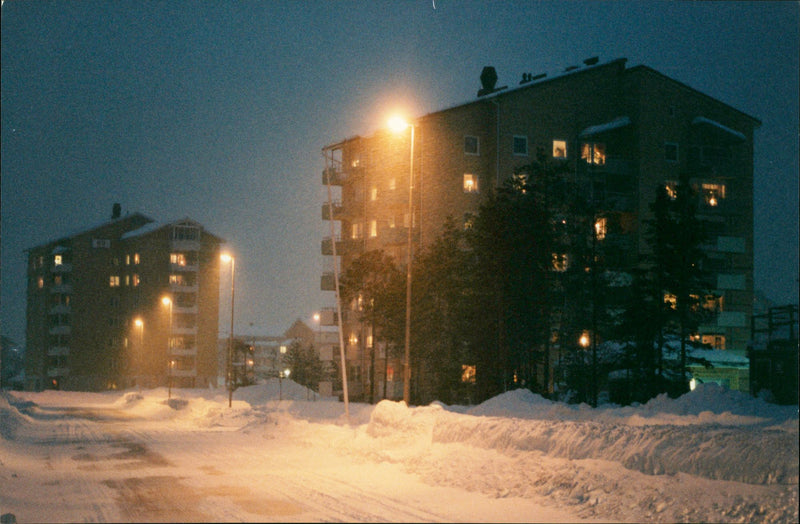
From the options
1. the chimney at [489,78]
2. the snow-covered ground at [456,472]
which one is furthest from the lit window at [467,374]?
the chimney at [489,78]

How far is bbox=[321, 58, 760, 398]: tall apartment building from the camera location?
57969mm

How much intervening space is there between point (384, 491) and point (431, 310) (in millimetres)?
32219

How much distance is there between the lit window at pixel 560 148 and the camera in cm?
5962

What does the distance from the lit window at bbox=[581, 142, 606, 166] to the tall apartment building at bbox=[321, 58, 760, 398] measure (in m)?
0.09

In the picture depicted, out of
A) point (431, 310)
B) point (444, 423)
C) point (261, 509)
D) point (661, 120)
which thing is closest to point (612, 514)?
point (261, 509)

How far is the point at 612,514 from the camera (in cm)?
1291

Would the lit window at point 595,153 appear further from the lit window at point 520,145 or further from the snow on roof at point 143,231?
the snow on roof at point 143,231

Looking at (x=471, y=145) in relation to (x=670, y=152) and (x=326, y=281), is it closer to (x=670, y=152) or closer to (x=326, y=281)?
(x=670, y=152)

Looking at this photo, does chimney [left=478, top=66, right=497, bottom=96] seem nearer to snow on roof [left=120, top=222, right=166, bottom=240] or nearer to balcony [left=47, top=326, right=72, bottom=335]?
snow on roof [left=120, top=222, right=166, bottom=240]

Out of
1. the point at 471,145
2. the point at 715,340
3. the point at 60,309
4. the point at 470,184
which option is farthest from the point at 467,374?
the point at 60,309

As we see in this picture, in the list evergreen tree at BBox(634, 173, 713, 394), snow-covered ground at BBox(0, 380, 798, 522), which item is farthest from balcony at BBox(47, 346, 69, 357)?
evergreen tree at BBox(634, 173, 713, 394)

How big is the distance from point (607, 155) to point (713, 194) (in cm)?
906

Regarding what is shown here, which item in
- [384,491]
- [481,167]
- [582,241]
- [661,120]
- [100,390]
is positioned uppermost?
[661,120]

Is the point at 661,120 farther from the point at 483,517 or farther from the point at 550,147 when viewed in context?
the point at 483,517
